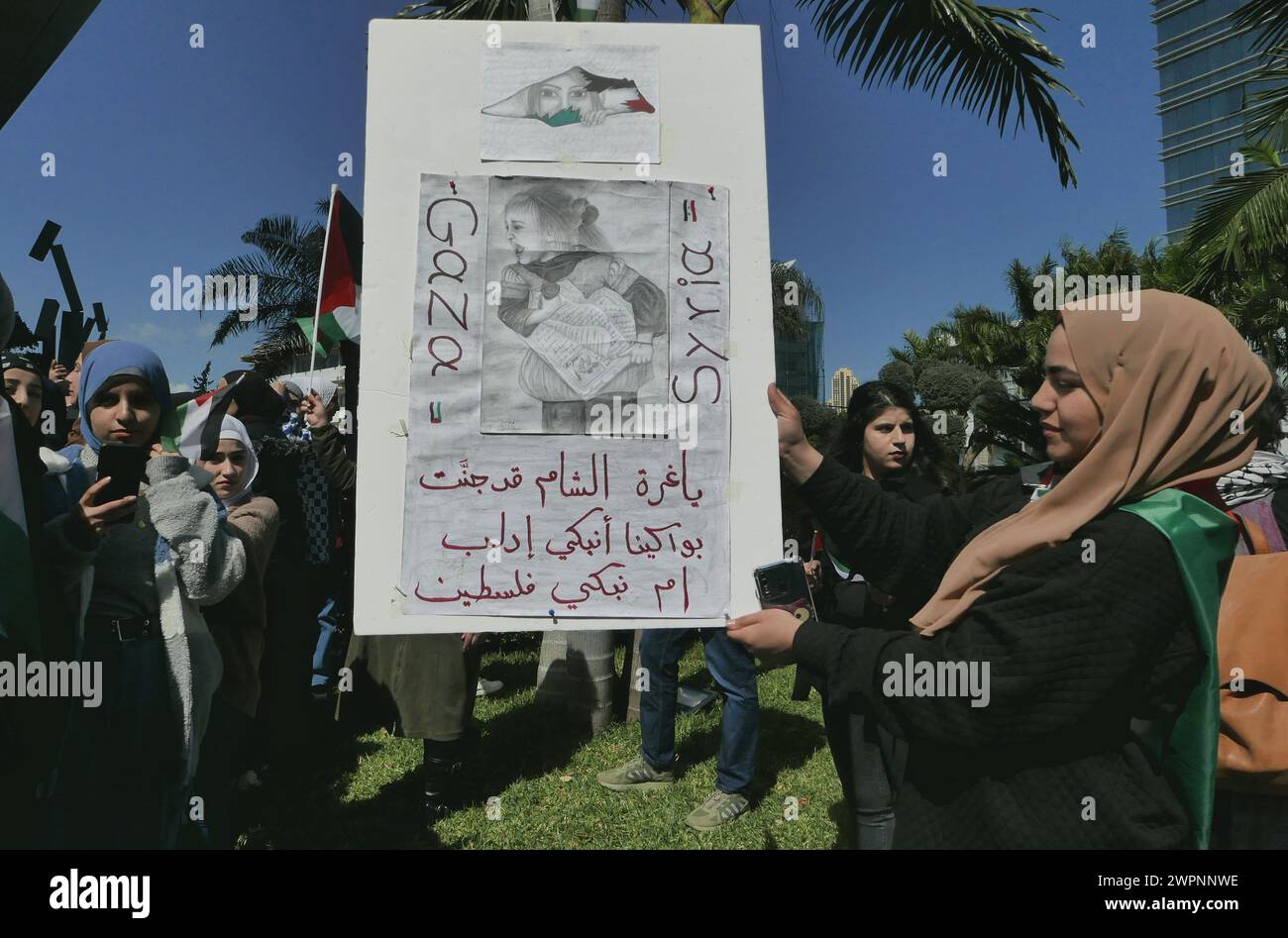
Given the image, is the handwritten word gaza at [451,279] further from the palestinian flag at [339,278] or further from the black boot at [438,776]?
the black boot at [438,776]

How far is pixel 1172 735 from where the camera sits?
1.34m

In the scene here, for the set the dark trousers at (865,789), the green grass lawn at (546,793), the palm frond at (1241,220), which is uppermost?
the palm frond at (1241,220)

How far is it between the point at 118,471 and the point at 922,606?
2.07m

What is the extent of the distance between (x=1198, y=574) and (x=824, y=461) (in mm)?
751

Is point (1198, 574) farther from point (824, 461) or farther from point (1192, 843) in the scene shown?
point (824, 461)

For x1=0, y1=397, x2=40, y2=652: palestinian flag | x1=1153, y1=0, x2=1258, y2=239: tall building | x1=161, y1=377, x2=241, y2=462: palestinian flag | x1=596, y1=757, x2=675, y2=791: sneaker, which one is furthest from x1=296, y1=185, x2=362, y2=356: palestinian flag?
x1=1153, y1=0, x2=1258, y2=239: tall building

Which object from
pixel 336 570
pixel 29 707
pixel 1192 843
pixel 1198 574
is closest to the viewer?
pixel 1198 574

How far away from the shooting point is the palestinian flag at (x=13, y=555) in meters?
1.57

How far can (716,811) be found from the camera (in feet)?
10.9

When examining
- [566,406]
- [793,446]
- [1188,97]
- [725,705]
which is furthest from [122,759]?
[1188,97]

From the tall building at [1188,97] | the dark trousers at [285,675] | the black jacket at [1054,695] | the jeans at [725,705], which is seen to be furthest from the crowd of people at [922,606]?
the tall building at [1188,97]

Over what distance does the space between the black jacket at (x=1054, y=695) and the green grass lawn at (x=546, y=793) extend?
6.61ft

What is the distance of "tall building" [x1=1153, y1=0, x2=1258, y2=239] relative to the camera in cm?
3950
